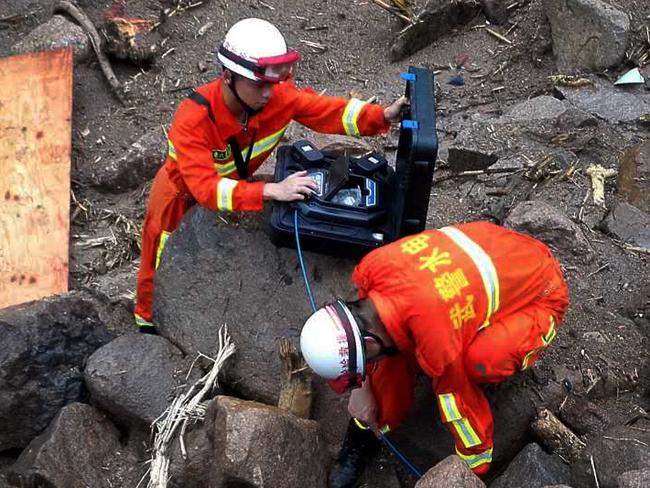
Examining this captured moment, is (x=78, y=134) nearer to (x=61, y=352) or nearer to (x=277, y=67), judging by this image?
(x=61, y=352)

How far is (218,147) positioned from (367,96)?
2.99 meters

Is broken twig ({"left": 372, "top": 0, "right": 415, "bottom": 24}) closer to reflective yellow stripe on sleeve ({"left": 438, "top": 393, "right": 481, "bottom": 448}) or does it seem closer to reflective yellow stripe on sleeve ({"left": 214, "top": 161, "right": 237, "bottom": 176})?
reflective yellow stripe on sleeve ({"left": 214, "top": 161, "right": 237, "bottom": 176})

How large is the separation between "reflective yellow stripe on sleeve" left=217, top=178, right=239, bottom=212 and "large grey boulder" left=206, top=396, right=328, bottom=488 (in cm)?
93

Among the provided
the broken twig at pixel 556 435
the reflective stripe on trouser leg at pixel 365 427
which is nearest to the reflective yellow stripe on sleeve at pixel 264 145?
the reflective stripe on trouser leg at pixel 365 427

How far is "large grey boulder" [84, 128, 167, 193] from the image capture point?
677cm

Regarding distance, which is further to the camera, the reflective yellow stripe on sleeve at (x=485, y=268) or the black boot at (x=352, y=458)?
the black boot at (x=352, y=458)

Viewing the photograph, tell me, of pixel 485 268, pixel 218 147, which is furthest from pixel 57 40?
pixel 485 268

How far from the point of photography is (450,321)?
3.48 meters

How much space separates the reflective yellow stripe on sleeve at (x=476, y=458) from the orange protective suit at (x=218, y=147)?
1522mm

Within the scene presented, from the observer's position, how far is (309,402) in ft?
14.3

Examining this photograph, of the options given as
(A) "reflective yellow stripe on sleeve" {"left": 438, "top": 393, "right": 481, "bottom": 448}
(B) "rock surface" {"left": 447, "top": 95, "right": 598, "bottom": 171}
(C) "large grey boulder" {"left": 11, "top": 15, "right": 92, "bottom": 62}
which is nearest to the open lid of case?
(A) "reflective yellow stripe on sleeve" {"left": 438, "top": 393, "right": 481, "bottom": 448}

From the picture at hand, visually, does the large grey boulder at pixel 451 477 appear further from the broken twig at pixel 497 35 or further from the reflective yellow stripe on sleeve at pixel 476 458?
the broken twig at pixel 497 35

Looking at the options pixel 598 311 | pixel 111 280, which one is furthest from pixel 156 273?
pixel 598 311

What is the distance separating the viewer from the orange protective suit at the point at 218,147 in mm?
4238
